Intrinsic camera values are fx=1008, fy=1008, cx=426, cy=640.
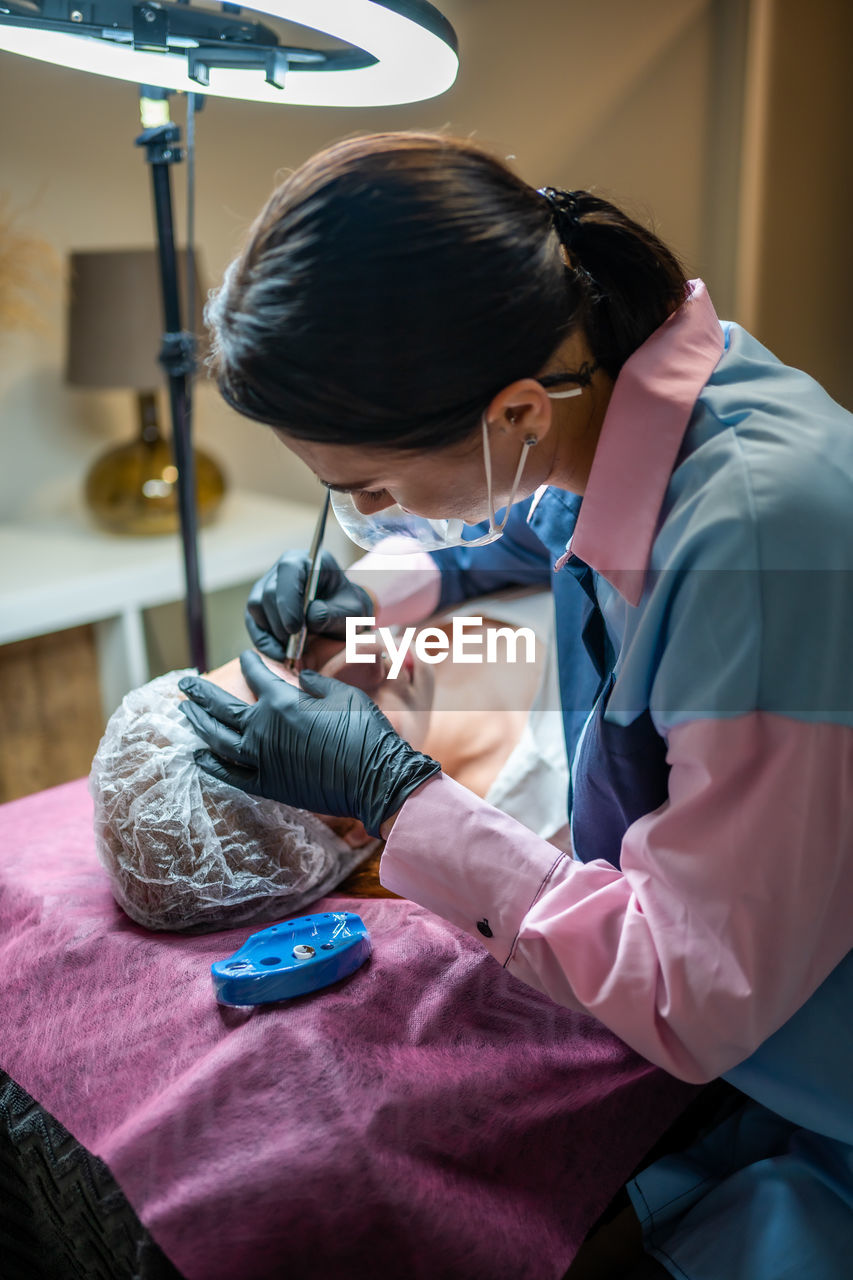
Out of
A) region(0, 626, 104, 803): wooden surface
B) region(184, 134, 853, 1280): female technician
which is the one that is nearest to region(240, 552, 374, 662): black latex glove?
region(184, 134, 853, 1280): female technician

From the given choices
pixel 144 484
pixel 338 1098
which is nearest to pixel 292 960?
pixel 338 1098

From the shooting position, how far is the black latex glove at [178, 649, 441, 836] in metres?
0.94

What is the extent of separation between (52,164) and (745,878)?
212 cm

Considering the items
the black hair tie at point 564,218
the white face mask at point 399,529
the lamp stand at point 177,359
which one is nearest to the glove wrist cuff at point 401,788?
the white face mask at point 399,529

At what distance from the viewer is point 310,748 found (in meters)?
0.98

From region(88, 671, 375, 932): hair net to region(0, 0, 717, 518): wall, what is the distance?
4.82ft

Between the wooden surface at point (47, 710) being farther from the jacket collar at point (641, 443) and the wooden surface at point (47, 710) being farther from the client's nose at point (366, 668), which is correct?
the jacket collar at point (641, 443)

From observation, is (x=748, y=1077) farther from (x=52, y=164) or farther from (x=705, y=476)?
(x=52, y=164)

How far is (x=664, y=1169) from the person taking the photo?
2.99ft

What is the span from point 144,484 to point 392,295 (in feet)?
5.26

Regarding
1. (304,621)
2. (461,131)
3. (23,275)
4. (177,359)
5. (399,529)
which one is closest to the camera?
(399,529)

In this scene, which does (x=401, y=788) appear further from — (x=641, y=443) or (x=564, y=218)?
(x=564, y=218)

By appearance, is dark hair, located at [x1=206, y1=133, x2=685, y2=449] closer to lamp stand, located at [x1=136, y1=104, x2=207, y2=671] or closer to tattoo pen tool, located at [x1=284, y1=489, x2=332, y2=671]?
tattoo pen tool, located at [x1=284, y1=489, x2=332, y2=671]

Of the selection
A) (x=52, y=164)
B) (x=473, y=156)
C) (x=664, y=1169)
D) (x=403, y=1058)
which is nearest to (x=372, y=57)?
(x=473, y=156)
